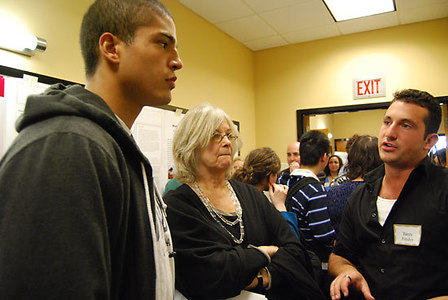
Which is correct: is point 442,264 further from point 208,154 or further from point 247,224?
point 208,154

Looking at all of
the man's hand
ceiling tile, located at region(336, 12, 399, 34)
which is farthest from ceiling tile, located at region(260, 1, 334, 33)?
the man's hand

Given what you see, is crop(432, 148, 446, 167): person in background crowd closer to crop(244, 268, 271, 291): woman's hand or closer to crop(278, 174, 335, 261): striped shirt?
crop(278, 174, 335, 261): striped shirt

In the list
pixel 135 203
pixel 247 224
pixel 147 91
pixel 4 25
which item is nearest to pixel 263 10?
pixel 4 25

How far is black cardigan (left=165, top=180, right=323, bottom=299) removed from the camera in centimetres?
111

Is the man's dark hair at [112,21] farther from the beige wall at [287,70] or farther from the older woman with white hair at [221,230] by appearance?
the beige wall at [287,70]

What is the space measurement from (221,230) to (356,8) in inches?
129

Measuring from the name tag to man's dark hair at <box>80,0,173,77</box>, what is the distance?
4.12ft

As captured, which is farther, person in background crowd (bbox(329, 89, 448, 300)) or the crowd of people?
person in background crowd (bbox(329, 89, 448, 300))

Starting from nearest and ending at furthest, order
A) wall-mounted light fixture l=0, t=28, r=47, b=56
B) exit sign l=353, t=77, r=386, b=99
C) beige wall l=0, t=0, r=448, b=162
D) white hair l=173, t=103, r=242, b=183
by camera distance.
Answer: white hair l=173, t=103, r=242, b=183, wall-mounted light fixture l=0, t=28, r=47, b=56, beige wall l=0, t=0, r=448, b=162, exit sign l=353, t=77, r=386, b=99

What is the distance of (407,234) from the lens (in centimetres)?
130

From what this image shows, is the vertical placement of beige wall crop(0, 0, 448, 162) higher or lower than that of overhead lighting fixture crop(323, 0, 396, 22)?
lower

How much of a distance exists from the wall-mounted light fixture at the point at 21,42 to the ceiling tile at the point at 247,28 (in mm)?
2309

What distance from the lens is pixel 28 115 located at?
538mm

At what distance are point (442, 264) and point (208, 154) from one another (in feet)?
3.42
